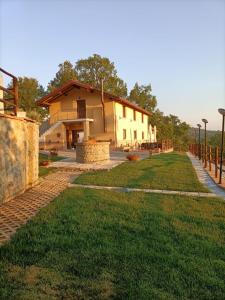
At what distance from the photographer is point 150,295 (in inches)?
122

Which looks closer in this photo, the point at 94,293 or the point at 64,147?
the point at 94,293

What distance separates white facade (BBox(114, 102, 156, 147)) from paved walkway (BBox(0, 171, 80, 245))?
18359mm

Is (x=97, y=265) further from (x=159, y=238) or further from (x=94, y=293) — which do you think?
(x=159, y=238)

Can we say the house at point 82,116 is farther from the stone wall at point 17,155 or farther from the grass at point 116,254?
the grass at point 116,254

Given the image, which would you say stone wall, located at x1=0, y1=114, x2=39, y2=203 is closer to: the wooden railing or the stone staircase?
the wooden railing

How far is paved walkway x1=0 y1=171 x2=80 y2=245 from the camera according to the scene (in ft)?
17.1

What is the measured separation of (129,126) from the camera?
31.2 meters

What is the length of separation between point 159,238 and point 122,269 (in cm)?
123

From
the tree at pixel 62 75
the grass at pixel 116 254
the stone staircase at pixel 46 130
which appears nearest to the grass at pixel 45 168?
the grass at pixel 116 254

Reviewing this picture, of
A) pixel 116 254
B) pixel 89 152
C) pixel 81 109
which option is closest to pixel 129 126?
pixel 81 109

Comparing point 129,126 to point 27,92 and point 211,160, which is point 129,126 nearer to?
point 211,160

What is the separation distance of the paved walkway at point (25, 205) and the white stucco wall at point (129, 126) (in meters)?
18.3

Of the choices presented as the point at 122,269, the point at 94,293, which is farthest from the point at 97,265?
the point at 94,293

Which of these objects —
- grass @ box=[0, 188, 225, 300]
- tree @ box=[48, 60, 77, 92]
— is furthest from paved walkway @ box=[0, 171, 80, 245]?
tree @ box=[48, 60, 77, 92]
